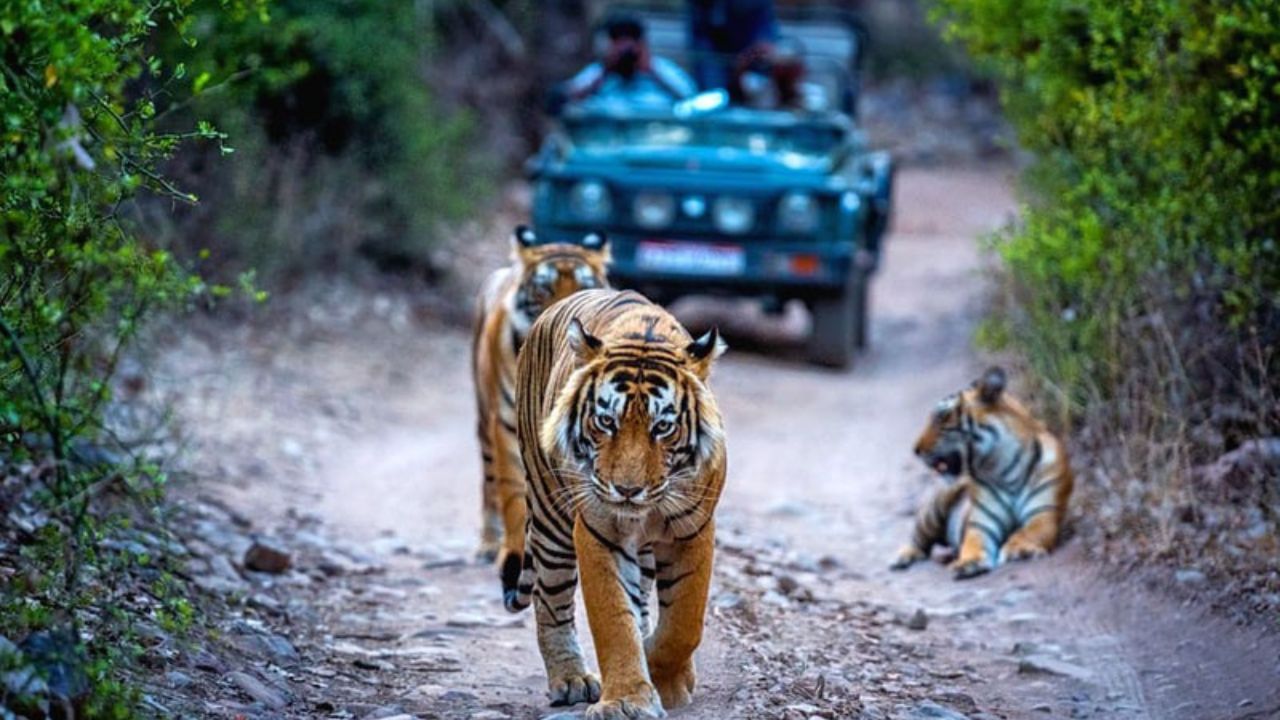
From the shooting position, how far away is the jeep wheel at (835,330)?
1409 centimetres

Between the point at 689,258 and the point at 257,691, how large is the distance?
8.13m

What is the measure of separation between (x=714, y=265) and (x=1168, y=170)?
4937 millimetres

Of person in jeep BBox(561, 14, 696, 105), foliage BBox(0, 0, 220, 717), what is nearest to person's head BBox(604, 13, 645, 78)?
person in jeep BBox(561, 14, 696, 105)

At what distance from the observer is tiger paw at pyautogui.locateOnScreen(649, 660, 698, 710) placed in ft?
18.2

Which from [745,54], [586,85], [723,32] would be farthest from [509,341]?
[723,32]

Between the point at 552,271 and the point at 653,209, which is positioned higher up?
the point at 552,271

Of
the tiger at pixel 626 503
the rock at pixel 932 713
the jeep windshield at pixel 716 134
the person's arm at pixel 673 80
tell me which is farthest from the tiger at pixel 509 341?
the person's arm at pixel 673 80

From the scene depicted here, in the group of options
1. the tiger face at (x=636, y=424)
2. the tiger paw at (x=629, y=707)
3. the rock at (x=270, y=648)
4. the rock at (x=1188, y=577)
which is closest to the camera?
the tiger face at (x=636, y=424)

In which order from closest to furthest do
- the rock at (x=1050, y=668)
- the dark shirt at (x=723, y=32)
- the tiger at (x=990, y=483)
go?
the rock at (x=1050, y=668) < the tiger at (x=990, y=483) < the dark shirt at (x=723, y=32)

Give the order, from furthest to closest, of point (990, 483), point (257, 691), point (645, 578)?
point (990, 483)
point (645, 578)
point (257, 691)

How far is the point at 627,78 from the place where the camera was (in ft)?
48.3

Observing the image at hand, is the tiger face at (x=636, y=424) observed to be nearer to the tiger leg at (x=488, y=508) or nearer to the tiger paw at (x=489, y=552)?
the tiger leg at (x=488, y=508)

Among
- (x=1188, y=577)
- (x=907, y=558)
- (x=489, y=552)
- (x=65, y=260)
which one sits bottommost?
(x=907, y=558)

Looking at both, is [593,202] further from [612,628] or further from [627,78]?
[612,628]
